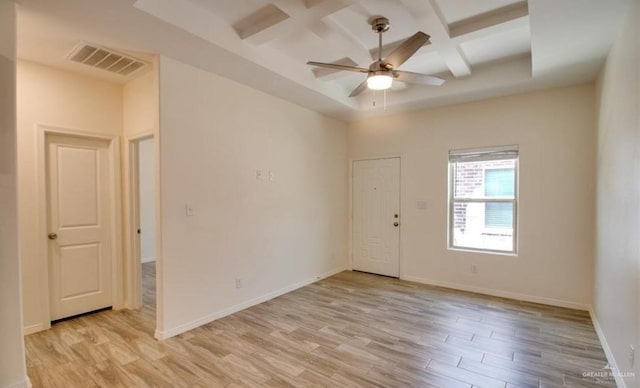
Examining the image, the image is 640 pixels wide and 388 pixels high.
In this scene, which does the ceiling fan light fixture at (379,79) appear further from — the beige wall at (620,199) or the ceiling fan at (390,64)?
the beige wall at (620,199)

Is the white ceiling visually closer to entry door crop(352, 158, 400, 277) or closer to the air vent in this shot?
the air vent

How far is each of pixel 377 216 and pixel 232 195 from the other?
2690mm

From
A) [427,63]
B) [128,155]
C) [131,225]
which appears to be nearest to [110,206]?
[131,225]

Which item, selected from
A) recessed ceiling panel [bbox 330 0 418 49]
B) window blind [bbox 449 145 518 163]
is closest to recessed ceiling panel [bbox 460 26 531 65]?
recessed ceiling panel [bbox 330 0 418 49]

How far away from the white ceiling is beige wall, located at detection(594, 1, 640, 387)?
0.33 m

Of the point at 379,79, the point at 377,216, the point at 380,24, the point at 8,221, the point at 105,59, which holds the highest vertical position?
the point at 380,24

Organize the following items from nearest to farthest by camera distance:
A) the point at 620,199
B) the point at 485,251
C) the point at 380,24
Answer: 1. the point at 620,199
2. the point at 380,24
3. the point at 485,251

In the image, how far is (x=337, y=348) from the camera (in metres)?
2.83

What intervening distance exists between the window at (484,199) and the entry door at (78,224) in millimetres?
4736

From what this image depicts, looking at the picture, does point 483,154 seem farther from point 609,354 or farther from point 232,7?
point 232,7

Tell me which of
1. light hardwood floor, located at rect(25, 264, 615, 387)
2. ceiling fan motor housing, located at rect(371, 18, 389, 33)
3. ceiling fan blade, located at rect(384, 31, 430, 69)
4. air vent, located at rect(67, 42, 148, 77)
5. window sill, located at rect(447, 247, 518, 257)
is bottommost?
light hardwood floor, located at rect(25, 264, 615, 387)

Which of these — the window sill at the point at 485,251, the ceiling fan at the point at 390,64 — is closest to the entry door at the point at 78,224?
the ceiling fan at the point at 390,64

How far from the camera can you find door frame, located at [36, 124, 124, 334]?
3211 mm

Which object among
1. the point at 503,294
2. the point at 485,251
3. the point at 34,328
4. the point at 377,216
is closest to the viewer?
the point at 34,328
